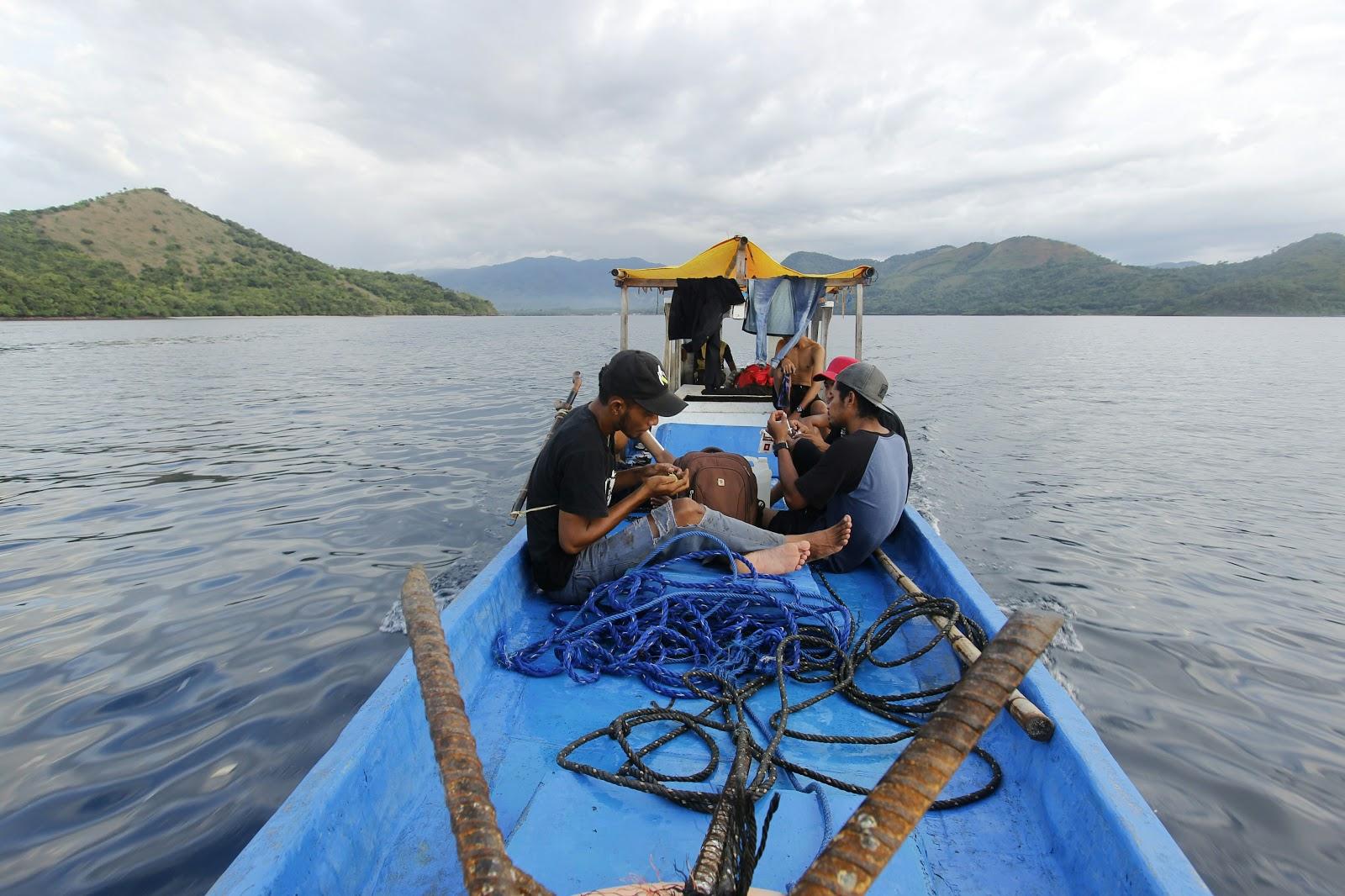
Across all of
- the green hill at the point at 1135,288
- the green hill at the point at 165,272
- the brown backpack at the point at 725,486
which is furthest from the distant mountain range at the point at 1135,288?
the brown backpack at the point at 725,486

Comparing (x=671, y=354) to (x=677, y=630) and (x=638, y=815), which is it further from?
(x=638, y=815)

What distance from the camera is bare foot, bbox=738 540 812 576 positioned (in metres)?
4.11

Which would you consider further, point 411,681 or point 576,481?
point 576,481

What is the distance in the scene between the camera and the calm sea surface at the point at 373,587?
138 inches

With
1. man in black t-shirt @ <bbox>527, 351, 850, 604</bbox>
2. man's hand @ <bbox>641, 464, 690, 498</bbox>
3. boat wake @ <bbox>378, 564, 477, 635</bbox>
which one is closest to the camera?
man in black t-shirt @ <bbox>527, 351, 850, 604</bbox>

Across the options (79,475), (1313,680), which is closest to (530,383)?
(79,475)

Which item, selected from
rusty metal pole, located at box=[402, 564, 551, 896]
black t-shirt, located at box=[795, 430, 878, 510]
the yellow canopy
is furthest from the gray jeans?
the yellow canopy

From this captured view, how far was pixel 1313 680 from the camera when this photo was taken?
4.97m

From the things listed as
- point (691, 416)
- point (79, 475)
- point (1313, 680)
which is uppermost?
point (691, 416)

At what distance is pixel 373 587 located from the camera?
20.0ft

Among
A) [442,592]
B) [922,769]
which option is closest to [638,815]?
[922,769]

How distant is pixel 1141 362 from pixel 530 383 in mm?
30340

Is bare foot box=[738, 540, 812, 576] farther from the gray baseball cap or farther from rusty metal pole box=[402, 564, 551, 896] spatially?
rusty metal pole box=[402, 564, 551, 896]

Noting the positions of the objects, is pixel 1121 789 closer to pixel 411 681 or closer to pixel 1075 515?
pixel 411 681
